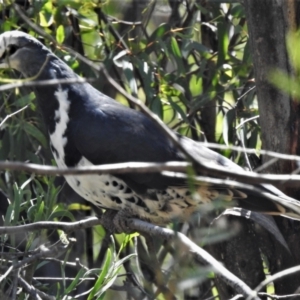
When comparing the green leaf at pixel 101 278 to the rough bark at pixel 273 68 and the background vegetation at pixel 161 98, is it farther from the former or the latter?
the rough bark at pixel 273 68

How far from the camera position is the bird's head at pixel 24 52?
2.55m

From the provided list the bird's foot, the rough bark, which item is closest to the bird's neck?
the bird's foot

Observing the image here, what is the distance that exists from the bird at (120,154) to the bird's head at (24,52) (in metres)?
0.04

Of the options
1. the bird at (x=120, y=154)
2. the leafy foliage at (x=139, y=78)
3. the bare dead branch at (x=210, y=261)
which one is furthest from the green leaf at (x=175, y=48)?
the bare dead branch at (x=210, y=261)

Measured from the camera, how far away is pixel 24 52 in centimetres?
256

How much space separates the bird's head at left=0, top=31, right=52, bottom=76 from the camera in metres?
2.55

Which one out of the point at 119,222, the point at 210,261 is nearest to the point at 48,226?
the point at 119,222

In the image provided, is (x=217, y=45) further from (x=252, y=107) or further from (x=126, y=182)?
(x=126, y=182)

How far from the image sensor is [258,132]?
274 centimetres

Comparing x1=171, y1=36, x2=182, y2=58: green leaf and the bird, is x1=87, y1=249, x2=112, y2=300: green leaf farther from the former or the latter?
x1=171, y1=36, x2=182, y2=58: green leaf

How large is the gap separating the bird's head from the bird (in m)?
0.04

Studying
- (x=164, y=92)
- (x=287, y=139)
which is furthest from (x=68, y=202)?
(x=287, y=139)

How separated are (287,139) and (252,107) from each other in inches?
22.3

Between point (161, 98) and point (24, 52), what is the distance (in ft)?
2.05
